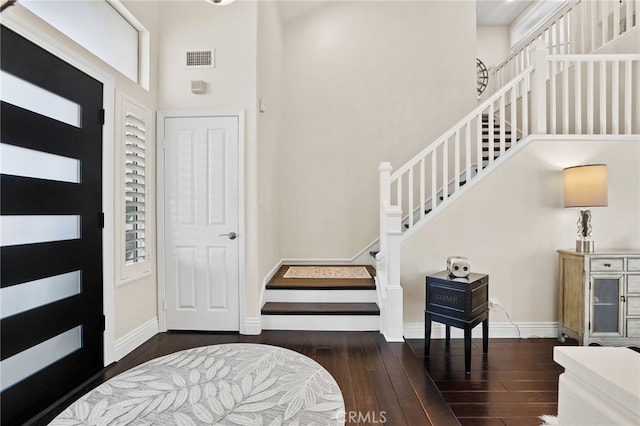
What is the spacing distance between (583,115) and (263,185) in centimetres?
399

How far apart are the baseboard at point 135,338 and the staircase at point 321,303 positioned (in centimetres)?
109

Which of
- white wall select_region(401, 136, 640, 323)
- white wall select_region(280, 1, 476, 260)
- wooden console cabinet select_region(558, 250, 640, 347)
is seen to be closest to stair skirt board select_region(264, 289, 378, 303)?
white wall select_region(401, 136, 640, 323)

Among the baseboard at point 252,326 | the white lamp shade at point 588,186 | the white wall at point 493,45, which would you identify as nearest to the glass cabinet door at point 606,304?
the white lamp shade at point 588,186

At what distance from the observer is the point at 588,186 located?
10.0 ft

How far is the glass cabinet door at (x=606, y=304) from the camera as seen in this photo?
3010mm

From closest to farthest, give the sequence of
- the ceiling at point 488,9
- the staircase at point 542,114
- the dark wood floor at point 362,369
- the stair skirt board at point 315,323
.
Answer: the dark wood floor at point 362,369 → the staircase at point 542,114 → the stair skirt board at point 315,323 → the ceiling at point 488,9

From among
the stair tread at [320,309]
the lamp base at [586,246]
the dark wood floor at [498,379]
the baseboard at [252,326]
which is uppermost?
the lamp base at [586,246]

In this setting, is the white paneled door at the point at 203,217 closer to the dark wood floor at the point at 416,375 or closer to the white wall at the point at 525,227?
the dark wood floor at the point at 416,375

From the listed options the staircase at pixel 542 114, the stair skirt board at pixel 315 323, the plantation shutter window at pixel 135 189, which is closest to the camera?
the plantation shutter window at pixel 135 189

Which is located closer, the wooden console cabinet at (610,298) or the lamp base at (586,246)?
the wooden console cabinet at (610,298)

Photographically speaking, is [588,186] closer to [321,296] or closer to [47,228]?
[321,296]

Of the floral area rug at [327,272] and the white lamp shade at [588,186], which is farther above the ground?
the white lamp shade at [588,186]

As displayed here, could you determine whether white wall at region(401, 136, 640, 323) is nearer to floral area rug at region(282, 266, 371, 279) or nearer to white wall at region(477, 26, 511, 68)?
floral area rug at region(282, 266, 371, 279)

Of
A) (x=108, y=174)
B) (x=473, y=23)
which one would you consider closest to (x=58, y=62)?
(x=108, y=174)
